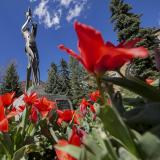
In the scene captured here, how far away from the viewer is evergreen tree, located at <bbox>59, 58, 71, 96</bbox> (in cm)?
3924

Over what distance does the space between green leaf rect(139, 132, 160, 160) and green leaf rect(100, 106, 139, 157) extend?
0.12 feet

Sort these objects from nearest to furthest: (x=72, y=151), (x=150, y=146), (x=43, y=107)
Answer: (x=150, y=146) < (x=72, y=151) < (x=43, y=107)

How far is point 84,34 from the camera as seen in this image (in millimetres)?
700

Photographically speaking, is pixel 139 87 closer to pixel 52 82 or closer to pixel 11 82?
pixel 52 82

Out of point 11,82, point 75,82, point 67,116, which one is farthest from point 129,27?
point 67,116

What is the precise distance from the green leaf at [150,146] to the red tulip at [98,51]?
152 millimetres

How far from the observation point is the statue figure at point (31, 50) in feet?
42.9

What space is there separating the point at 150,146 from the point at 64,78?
1686 inches

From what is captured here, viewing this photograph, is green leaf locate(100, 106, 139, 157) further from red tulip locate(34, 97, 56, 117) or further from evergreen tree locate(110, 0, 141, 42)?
evergreen tree locate(110, 0, 141, 42)

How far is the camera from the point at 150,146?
0.65m

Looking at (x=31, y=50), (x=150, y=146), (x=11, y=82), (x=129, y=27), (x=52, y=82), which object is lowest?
(x=150, y=146)

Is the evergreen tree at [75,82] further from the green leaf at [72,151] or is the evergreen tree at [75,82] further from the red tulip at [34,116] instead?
→ the green leaf at [72,151]

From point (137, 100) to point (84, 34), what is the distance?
28 cm

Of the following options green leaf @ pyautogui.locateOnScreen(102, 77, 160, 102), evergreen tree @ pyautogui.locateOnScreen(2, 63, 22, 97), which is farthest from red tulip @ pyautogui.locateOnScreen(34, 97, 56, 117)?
evergreen tree @ pyautogui.locateOnScreen(2, 63, 22, 97)
